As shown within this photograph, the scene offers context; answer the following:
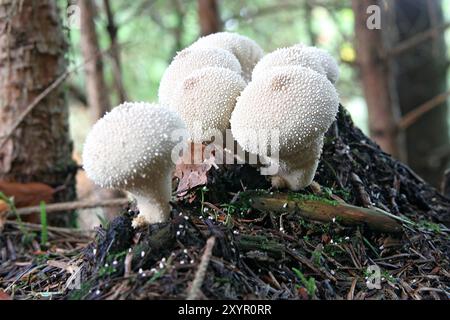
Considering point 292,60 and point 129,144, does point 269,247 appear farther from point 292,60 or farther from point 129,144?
point 292,60

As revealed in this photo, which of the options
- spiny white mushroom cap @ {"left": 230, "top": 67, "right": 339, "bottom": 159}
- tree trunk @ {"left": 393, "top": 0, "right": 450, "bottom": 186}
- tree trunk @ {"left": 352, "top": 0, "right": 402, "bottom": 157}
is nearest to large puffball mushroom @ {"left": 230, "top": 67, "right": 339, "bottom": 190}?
spiny white mushroom cap @ {"left": 230, "top": 67, "right": 339, "bottom": 159}

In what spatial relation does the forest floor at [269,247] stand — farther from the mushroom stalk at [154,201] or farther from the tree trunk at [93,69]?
the tree trunk at [93,69]

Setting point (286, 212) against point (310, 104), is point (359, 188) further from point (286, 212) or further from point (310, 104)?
point (310, 104)

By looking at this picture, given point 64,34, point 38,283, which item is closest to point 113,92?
point 64,34

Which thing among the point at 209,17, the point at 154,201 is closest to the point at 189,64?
the point at 154,201

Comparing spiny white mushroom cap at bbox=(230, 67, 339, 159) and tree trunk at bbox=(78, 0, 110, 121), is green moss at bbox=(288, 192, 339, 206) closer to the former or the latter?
spiny white mushroom cap at bbox=(230, 67, 339, 159)
